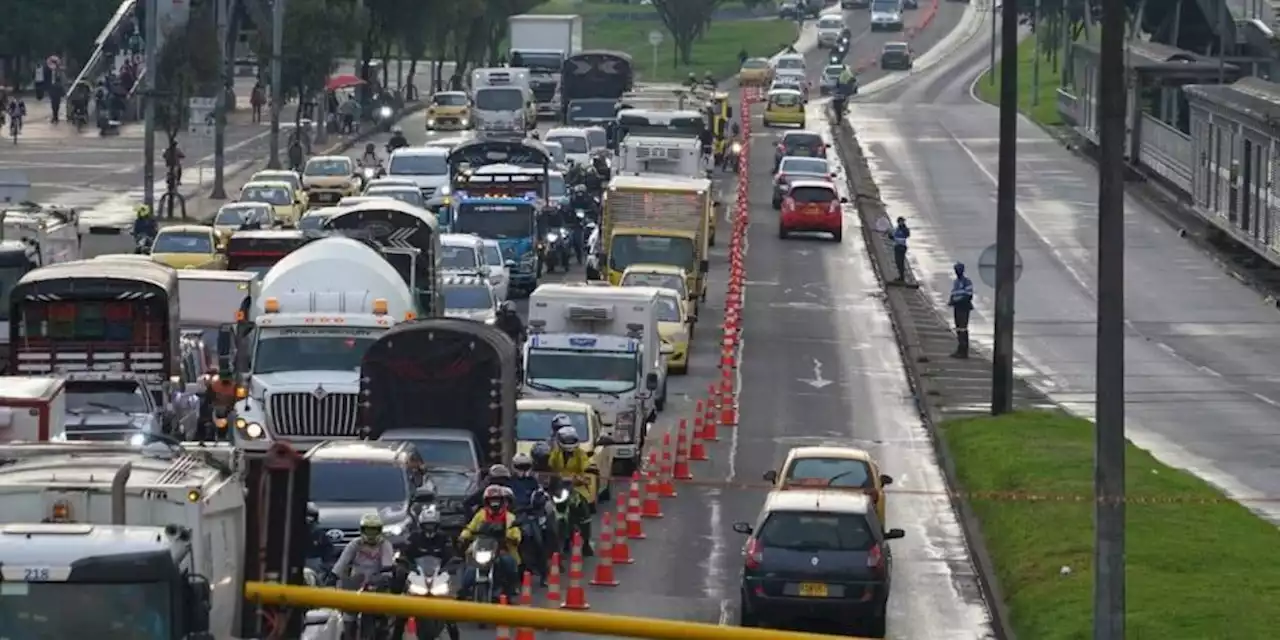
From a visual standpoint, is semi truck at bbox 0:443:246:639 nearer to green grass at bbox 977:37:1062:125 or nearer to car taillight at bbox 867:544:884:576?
car taillight at bbox 867:544:884:576

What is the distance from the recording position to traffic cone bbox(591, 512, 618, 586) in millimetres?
28797

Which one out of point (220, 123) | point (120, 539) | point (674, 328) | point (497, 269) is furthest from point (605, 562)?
point (220, 123)

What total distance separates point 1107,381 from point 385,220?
1043 inches

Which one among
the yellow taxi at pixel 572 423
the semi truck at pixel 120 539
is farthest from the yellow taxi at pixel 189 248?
the semi truck at pixel 120 539

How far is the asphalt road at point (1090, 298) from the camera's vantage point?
40844 millimetres

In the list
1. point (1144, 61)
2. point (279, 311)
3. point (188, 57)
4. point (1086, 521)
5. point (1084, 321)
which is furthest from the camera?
point (1144, 61)

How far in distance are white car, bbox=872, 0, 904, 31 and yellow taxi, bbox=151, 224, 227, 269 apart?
97932mm

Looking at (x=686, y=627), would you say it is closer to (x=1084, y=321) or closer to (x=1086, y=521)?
(x=1086, y=521)

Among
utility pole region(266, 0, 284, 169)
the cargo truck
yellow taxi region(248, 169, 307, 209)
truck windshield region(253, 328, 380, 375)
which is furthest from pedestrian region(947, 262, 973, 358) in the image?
utility pole region(266, 0, 284, 169)

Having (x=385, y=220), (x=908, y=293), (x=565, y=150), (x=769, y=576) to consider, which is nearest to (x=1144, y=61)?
(x=565, y=150)

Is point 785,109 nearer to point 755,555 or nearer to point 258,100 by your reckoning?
point 258,100

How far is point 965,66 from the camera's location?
134 meters

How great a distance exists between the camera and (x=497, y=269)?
54188mm

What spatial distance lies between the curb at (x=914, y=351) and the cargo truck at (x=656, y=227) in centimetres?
412
